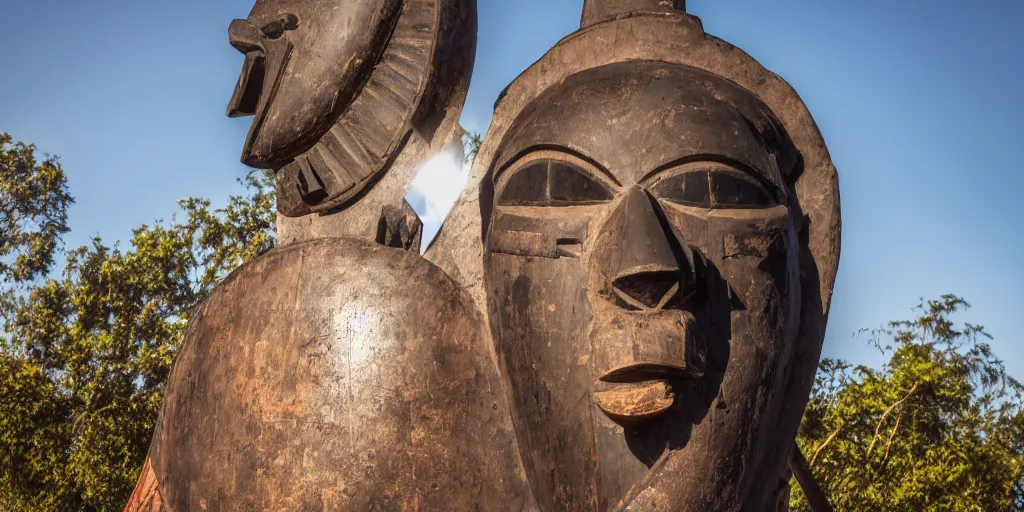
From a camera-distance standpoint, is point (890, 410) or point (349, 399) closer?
point (349, 399)

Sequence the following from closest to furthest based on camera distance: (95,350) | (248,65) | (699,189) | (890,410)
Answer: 1. (699,189)
2. (248,65)
3. (890,410)
4. (95,350)

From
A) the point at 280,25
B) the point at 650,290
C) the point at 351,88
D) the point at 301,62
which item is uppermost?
the point at 280,25

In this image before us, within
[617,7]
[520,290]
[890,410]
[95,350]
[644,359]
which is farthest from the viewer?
[95,350]

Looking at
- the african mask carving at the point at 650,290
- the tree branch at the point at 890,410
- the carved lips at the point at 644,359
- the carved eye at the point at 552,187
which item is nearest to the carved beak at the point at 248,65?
the african mask carving at the point at 650,290

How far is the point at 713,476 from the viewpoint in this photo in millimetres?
2297

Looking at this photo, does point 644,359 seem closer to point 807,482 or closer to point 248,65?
point 807,482

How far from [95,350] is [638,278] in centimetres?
1093

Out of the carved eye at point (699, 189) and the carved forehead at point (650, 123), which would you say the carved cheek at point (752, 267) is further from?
the carved forehead at point (650, 123)

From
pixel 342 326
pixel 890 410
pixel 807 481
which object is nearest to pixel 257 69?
pixel 342 326

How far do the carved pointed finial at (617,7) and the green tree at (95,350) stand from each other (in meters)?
7.81

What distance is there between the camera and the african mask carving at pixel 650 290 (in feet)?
7.30

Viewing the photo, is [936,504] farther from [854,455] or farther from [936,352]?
[936,352]

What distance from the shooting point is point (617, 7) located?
9.66 ft

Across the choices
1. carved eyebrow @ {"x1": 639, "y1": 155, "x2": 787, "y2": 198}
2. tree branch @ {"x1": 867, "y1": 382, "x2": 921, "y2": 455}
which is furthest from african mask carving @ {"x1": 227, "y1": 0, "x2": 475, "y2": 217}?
tree branch @ {"x1": 867, "y1": 382, "x2": 921, "y2": 455}
